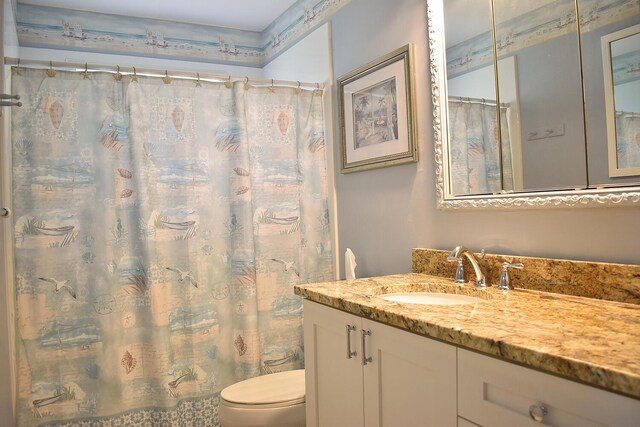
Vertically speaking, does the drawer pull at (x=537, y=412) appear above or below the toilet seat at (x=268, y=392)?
above

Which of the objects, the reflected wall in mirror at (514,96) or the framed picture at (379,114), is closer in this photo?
the reflected wall in mirror at (514,96)

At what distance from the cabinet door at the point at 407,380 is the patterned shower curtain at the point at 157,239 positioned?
1274 millimetres

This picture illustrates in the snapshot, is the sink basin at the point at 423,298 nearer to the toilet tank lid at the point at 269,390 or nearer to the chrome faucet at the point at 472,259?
the chrome faucet at the point at 472,259

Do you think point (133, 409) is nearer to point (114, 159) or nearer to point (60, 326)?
point (60, 326)

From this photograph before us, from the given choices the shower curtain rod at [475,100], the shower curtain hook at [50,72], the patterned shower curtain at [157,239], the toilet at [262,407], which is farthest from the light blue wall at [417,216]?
the shower curtain hook at [50,72]

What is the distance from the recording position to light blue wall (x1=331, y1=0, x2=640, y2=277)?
4.60 ft

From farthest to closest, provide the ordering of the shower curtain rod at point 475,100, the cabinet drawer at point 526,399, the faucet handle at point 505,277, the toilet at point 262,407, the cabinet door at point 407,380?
the toilet at point 262,407, the shower curtain rod at point 475,100, the faucet handle at point 505,277, the cabinet door at point 407,380, the cabinet drawer at point 526,399

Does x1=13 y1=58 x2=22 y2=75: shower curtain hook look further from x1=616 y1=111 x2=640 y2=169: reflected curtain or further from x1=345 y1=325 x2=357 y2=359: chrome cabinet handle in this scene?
x1=616 y1=111 x2=640 y2=169: reflected curtain

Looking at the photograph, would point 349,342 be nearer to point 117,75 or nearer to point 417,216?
point 417,216

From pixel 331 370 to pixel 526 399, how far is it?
769mm

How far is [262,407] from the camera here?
198cm

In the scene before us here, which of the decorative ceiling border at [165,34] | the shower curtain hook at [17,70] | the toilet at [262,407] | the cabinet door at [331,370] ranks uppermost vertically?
the decorative ceiling border at [165,34]

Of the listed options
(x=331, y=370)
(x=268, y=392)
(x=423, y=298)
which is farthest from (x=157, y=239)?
(x=423, y=298)

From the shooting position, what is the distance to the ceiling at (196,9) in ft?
9.95
